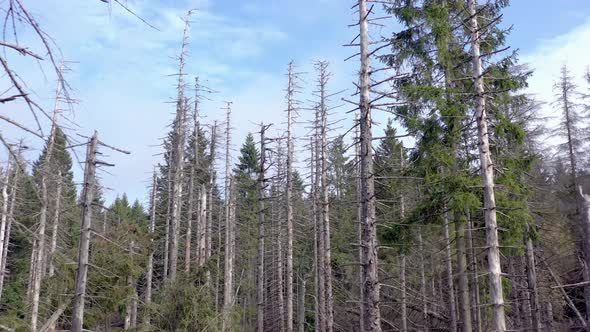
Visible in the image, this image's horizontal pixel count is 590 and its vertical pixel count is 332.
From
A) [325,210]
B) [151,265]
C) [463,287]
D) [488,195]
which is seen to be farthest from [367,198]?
[151,265]

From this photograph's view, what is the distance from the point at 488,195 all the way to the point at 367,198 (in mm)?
2696

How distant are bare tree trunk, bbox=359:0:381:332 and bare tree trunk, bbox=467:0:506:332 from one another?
241 cm

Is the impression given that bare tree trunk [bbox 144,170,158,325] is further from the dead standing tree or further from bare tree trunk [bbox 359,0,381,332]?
bare tree trunk [bbox 359,0,381,332]

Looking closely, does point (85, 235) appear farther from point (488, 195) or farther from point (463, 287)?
point (463, 287)

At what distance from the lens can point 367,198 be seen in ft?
36.1

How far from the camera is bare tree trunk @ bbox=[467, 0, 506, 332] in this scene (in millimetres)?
10617

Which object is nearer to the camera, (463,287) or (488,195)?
(488,195)

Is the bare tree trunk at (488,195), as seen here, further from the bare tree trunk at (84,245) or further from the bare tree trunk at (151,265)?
the bare tree trunk at (151,265)

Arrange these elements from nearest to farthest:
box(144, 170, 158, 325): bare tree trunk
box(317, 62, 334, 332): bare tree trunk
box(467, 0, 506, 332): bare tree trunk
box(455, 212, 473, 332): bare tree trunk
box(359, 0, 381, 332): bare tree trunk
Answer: box(359, 0, 381, 332): bare tree trunk
box(467, 0, 506, 332): bare tree trunk
box(455, 212, 473, 332): bare tree trunk
box(144, 170, 158, 325): bare tree trunk
box(317, 62, 334, 332): bare tree trunk

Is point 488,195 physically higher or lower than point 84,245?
higher

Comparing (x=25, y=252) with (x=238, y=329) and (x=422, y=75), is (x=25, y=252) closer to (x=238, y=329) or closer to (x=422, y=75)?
(x=238, y=329)

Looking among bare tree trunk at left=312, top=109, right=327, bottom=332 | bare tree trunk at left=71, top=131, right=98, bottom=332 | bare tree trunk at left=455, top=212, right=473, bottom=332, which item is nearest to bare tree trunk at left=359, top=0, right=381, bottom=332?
bare tree trunk at left=455, top=212, right=473, bottom=332

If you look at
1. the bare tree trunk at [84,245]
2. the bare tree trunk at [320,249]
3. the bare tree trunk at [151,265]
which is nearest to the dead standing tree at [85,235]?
the bare tree trunk at [84,245]

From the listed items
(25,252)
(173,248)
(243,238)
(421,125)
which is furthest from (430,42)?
(25,252)
